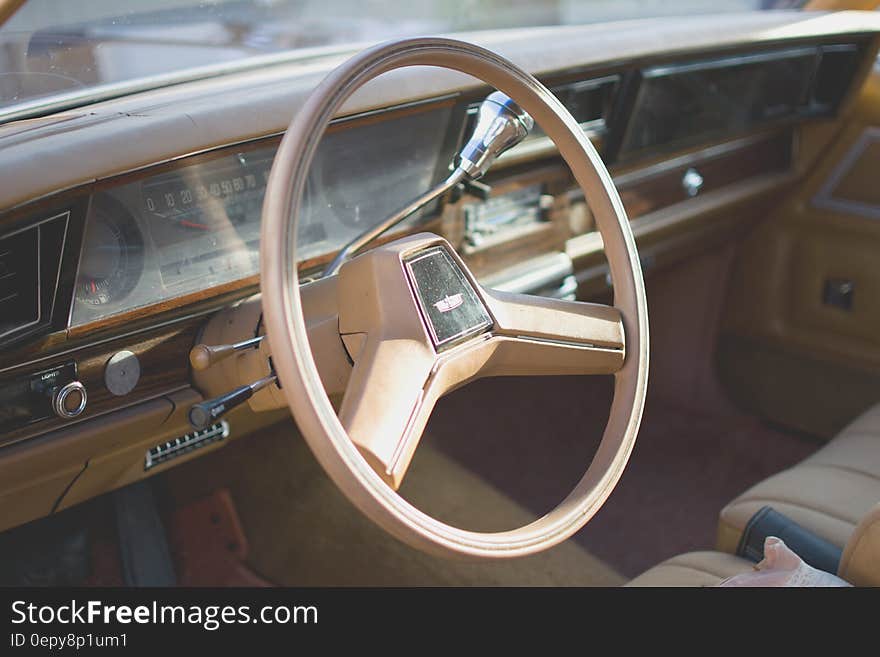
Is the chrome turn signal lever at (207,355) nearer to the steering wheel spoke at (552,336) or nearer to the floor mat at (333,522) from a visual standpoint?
the steering wheel spoke at (552,336)

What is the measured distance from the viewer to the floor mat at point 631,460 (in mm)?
2104

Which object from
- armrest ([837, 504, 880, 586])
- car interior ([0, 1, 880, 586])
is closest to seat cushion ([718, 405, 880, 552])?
car interior ([0, 1, 880, 586])

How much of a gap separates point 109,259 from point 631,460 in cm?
155

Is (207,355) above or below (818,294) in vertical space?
above

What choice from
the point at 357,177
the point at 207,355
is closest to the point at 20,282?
the point at 207,355

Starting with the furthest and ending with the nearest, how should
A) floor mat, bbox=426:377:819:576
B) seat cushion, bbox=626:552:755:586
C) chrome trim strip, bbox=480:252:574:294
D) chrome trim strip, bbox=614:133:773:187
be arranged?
floor mat, bbox=426:377:819:576, chrome trim strip, bbox=614:133:773:187, chrome trim strip, bbox=480:252:574:294, seat cushion, bbox=626:552:755:586

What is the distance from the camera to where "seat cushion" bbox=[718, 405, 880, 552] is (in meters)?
1.37

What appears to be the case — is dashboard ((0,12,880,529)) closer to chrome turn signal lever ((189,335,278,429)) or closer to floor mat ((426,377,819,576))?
chrome turn signal lever ((189,335,278,429))

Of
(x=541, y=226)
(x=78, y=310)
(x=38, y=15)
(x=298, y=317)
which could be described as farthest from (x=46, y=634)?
(x=541, y=226)

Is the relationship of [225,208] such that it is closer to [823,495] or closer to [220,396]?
[220,396]

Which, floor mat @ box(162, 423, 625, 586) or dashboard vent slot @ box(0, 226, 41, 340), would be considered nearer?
dashboard vent slot @ box(0, 226, 41, 340)

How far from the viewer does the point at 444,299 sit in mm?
1026

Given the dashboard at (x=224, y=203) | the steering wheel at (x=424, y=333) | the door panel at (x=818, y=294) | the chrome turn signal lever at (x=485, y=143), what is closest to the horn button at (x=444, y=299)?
the steering wheel at (x=424, y=333)

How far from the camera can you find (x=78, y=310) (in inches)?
43.8
